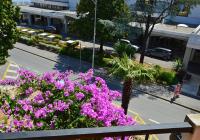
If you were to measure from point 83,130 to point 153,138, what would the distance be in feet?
49.6

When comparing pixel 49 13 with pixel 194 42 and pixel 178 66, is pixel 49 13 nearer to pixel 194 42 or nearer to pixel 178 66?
pixel 178 66

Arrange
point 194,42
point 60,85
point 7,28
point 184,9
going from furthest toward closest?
point 184,9 → point 194,42 → point 7,28 → point 60,85

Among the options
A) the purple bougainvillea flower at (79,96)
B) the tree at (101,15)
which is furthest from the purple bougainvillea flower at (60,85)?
the tree at (101,15)

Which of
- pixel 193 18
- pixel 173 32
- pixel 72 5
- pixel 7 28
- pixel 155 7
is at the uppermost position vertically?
pixel 155 7

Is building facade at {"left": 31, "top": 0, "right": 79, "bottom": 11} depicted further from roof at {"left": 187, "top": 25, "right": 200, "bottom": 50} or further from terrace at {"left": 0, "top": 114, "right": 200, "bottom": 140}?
terrace at {"left": 0, "top": 114, "right": 200, "bottom": 140}

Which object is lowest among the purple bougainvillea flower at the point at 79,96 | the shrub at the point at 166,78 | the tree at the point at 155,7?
the shrub at the point at 166,78

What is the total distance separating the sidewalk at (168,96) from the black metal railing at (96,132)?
798 inches

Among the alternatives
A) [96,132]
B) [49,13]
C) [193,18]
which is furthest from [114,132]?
[49,13]

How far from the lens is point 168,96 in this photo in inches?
928

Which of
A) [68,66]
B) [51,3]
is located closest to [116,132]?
[68,66]

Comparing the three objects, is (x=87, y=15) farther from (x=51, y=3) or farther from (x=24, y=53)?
(x=51, y=3)

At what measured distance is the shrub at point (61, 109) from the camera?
636cm

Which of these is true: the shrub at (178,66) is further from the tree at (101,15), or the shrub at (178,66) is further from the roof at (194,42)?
the tree at (101,15)

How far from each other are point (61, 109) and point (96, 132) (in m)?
4.24
